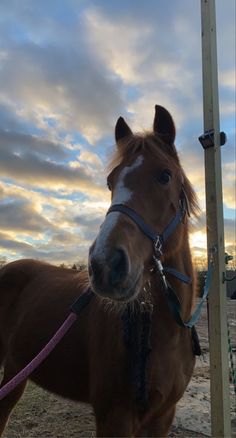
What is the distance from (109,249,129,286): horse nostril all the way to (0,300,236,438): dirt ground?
3.12m

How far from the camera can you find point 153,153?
2658 mm

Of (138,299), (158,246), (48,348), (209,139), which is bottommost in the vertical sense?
(48,348)

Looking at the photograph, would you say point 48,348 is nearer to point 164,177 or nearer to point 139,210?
point 139,210

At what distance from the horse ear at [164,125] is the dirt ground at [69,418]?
3.25 metres

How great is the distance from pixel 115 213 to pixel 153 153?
0.55 meters

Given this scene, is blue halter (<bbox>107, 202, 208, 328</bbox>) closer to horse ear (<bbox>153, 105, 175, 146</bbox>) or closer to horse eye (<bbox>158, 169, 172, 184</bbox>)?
horse eye (<bbox>158, 169, 172, 184</bbox>)

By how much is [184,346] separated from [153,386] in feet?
1.35

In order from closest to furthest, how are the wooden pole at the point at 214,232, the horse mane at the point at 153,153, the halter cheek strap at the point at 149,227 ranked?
1. the halter cheek strap at the point at 149,227
2. the horse mane at the point at 153,153
3. the wooden pole at the point at 214,232

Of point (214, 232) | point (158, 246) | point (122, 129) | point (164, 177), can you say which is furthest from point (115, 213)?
point (214, 232)

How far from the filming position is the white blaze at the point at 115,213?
2.11 m

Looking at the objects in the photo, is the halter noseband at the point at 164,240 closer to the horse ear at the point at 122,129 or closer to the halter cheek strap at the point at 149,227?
the halter cheek strap at the point at 149,227

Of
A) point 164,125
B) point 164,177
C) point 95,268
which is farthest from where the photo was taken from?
point 164,125

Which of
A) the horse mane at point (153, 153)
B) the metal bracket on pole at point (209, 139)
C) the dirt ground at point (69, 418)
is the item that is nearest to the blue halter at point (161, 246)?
the horse mane at point (153, 153)

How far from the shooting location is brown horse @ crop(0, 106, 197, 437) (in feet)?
7.30
